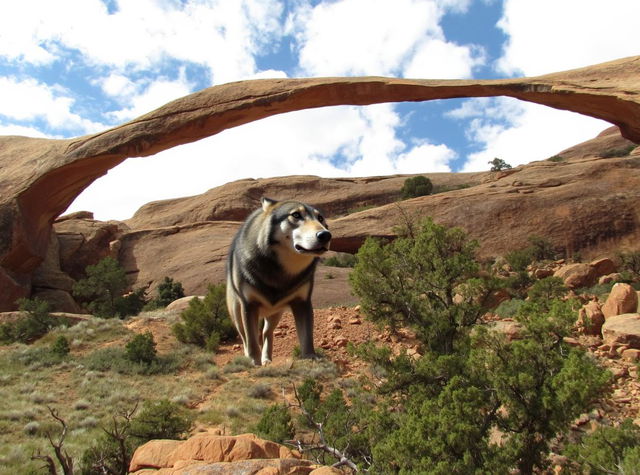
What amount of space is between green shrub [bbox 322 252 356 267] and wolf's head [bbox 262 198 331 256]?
1661cm

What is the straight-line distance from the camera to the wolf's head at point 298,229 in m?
4.61

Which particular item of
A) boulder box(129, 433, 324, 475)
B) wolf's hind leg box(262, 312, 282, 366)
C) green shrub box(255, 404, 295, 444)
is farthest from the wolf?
boulder box(129, 433, 324, 475)

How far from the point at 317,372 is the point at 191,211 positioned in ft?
99.7

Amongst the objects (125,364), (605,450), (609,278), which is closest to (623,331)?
(605,450)

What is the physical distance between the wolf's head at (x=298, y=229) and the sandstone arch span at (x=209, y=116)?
32.6ft

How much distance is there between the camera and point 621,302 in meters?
8.19

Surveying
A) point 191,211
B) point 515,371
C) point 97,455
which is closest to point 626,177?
point 515,371

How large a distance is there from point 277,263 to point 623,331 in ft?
16.9

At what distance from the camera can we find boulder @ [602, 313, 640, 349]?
694cm

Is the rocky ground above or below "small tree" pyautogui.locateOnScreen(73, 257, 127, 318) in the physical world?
below

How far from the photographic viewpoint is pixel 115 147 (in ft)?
49.5

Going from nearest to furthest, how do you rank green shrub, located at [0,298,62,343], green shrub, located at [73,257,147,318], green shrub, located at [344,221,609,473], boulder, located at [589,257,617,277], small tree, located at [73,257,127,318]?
green shrub, located at [344,221,609,473], green shrub, located at [0,298,62,343], boulder, located at [589,257,617,277], green shrub, located at [73,257,147,318], small tree, located at [73,257,127,318]

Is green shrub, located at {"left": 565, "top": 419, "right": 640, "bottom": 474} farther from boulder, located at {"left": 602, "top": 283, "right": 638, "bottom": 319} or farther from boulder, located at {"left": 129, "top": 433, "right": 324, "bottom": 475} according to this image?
boulder, located at {"left": 602, "top": 283, "right": 638, "bottom": 319}

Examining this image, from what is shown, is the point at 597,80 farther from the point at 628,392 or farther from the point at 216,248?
the point at 216,248
